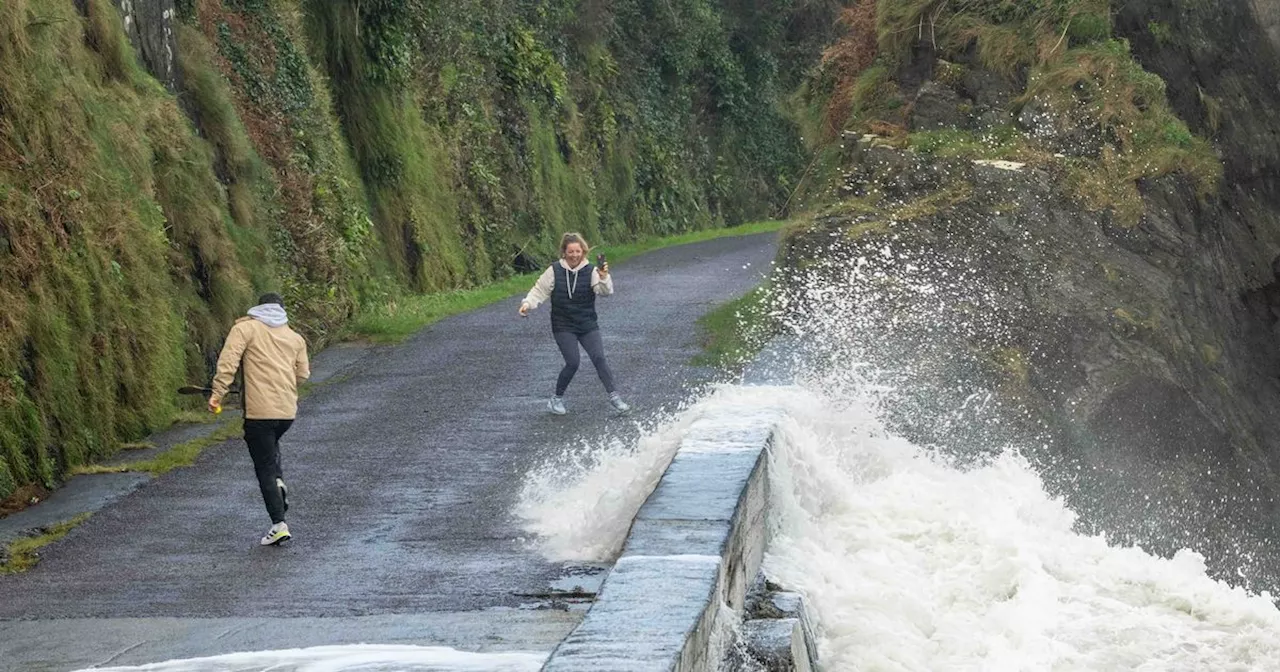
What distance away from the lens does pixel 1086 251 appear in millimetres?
15789

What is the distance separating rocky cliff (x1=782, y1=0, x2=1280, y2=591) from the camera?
1455cm

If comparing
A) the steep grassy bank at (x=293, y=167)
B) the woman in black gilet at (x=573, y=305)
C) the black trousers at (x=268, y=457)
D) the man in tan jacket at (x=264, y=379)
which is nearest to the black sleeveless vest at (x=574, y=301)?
the woman in black gilet at (x=573, y=305)

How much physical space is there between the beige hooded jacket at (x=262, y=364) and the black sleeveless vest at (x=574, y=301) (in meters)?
4.07

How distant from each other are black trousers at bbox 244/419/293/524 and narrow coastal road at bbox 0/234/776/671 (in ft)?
0.77

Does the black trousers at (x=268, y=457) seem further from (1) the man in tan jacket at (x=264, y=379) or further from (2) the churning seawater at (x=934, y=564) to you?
(2) the churning seawater at (x=934, y=564)

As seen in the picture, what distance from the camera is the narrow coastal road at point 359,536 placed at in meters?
7.83

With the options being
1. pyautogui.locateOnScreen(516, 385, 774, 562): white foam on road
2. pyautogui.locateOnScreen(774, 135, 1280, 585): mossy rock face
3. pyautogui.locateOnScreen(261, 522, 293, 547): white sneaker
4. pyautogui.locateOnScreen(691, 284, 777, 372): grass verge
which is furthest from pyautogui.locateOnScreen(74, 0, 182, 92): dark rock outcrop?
pyautogui.locateOnScreen(261, 522, 293, 547): white sneaker

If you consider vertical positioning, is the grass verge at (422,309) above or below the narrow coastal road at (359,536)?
below

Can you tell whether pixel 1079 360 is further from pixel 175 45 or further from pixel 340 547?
pixel 175 45

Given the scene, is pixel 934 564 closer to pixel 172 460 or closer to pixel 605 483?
pixel 605 483

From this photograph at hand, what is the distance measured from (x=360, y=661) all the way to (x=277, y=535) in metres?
3.12

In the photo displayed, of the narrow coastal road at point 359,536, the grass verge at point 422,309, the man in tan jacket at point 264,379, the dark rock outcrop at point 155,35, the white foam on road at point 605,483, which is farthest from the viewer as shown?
the grass verge at point 422,309

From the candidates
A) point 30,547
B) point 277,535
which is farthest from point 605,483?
point 30,547

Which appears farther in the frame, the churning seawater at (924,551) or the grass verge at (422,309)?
the grass verge at (422,309)
